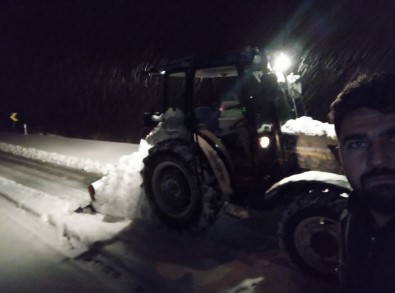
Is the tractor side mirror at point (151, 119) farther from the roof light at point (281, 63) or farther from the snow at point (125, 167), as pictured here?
the roof light at point (281, 63)

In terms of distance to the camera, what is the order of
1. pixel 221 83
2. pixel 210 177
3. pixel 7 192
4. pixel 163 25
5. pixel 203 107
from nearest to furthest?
pixel 210 177 < pixel 203 107 < pixel 221 83 < pixel 7 192 < pixel 163 25

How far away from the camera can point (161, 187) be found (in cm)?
474

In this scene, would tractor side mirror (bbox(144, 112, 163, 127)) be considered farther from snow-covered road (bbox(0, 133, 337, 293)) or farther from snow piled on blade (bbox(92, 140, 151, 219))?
snow-covered road (bbox(0, 133, 337, 293))

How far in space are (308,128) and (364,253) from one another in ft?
8.94

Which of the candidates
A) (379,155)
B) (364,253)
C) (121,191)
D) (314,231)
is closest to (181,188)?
(121,191)

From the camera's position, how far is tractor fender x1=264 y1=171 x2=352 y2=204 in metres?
3.17

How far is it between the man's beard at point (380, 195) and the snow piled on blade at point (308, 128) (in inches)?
102

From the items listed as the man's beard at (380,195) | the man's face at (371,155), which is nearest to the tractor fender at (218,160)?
the man's face at (371,155)

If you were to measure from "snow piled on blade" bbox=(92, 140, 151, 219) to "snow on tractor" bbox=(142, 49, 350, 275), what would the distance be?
0.55m

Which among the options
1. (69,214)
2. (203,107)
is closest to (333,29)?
(203,107)

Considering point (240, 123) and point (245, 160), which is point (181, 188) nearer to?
point (245, 160)

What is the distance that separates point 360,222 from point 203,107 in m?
3.24

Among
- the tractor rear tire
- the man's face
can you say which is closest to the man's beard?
the man's face

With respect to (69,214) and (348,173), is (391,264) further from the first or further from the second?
(69,214)
